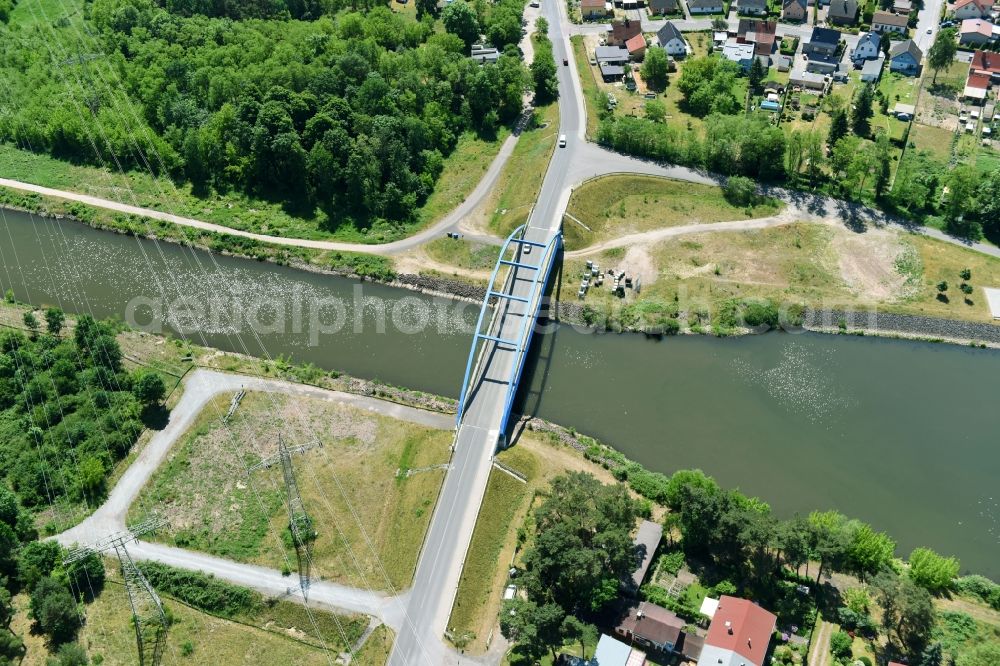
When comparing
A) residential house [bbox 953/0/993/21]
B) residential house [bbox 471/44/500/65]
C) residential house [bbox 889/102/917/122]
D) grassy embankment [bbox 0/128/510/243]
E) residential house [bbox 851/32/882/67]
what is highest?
residential house [bbox 953/0/993/21]

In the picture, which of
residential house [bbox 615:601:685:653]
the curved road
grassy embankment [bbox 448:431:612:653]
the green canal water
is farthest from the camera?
the green canal water

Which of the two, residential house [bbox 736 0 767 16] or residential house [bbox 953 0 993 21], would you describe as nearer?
residential house [bbox 953 0 993 21]

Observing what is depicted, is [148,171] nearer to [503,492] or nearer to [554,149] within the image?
[554,149]

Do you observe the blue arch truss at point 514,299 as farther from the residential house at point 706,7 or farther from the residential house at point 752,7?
the residential house at point 752,7

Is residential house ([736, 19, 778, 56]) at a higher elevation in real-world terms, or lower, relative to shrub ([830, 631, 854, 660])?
higher

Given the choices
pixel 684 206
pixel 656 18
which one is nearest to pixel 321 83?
pixel 684 206

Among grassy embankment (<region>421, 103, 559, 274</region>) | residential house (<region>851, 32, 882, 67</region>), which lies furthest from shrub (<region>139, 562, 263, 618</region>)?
residential house (<region>851, 32, 882, 67</region>)

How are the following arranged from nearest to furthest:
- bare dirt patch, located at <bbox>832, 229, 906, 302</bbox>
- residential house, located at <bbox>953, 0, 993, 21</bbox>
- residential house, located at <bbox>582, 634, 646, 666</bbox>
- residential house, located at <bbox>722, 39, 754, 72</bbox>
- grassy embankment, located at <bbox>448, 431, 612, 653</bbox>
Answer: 1. residential house, located at <bbox>582, 634, 646, 666</bbox>
2. grassy embankment, located at <bbox>448, 431, 612, 653</bbox>
3. bare dirt patch, located at <bbox>832, 229, 906, 302</bbox>
4. residential house, located at <bbox>722, 39, 754, 72</bbox>
5. residential house, located at <bbox>953, 0, 993, 21</bbox>

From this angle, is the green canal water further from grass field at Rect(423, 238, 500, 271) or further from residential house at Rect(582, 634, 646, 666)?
residential house at Rect(582, 634, 646, 666)

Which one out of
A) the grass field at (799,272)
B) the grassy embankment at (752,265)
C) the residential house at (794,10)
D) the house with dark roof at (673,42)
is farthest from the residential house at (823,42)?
the grass field at (799,272)
